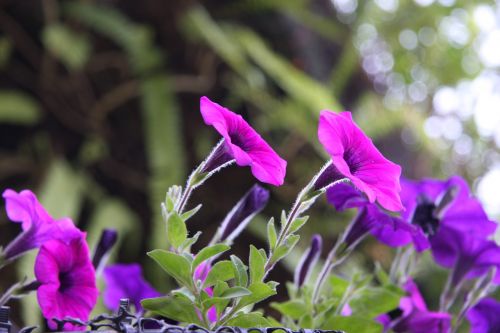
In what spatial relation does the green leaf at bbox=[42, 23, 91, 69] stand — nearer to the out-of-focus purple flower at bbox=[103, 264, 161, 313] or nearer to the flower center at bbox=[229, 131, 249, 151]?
the out-of-focus purple flower at bbox=[103, 264, 161, 313]

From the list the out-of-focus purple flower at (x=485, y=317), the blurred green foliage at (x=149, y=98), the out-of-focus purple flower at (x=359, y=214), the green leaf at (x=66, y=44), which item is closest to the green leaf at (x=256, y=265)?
the out-of-focus purple flower at (x=359, y=214)

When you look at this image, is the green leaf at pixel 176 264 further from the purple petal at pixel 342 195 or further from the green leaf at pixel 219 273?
the purple petal at pixel 342 195

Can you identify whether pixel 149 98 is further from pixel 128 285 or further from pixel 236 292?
pixel 236 292

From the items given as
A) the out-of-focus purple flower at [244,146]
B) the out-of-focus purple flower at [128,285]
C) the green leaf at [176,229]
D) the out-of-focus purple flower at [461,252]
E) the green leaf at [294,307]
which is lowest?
the out-of-focus purple flower at [128,285]

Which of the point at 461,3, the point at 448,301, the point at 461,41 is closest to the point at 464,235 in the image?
the point at 448,301

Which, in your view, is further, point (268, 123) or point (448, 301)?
point (268, 123)

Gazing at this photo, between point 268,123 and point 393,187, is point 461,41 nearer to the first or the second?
point 268,123

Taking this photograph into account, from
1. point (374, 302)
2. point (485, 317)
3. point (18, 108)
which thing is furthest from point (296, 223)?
point (18, 108)
